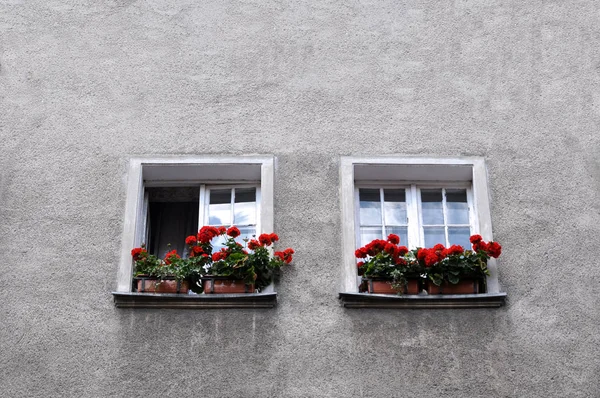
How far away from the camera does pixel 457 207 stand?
28.1 ft

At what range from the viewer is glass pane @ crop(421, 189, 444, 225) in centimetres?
848

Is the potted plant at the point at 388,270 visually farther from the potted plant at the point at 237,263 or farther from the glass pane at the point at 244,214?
the glass pane at the point at 244,214

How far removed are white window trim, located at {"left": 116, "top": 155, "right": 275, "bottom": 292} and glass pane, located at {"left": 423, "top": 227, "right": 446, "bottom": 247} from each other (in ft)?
4.70

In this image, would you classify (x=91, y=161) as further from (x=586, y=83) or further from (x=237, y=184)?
(x=586, y=83)

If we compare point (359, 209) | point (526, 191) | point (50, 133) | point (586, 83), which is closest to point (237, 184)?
point (359, 209)

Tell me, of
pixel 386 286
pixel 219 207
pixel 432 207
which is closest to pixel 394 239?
pixel 386 286

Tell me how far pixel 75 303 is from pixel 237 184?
1857 mm

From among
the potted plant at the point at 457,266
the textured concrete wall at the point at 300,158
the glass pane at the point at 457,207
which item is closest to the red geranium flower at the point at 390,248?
the potted plant at the point at 457,266

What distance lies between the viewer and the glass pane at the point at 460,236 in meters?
8.36

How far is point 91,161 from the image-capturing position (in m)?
8.41

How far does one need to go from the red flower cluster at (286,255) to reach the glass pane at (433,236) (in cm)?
133

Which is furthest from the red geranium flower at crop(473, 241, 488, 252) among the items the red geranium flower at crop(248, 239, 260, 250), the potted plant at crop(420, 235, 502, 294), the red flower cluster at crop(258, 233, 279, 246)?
the red geranium flower at crop(248, 239, 260, 250)

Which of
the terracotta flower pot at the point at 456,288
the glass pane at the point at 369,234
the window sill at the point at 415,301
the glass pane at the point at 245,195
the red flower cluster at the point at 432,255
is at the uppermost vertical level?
the glass pane at the point at 245,195

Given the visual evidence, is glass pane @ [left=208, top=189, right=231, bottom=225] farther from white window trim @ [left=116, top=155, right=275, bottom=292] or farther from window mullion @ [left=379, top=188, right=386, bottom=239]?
window mullion @ [left=379, top=188, right=386, bottom=239]
